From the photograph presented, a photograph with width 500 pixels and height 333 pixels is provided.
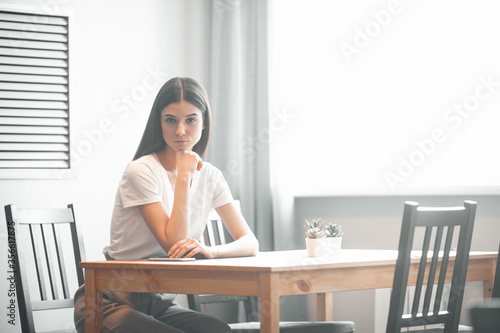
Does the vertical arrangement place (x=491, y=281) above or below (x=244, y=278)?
below

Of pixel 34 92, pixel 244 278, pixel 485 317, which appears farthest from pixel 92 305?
pixel 34 92

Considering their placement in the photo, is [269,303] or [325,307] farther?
[325,307]

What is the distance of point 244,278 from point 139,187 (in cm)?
59

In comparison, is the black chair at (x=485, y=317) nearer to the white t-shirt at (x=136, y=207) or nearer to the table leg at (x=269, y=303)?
the table leg at (x=269, y=303)

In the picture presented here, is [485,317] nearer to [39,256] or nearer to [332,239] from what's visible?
[332,239]

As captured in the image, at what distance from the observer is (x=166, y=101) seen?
235cm

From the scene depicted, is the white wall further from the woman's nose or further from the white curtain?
the woman's nose

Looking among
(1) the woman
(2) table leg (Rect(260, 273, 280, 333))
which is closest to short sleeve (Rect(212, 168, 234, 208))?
(1) the woman

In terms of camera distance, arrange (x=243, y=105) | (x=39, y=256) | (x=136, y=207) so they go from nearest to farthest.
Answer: (x=136, y=207), (x=39, y=256), (x=243, y=105)

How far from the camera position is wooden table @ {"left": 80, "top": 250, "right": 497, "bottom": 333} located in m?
1.79

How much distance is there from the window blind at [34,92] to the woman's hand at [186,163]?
1473 millimetres

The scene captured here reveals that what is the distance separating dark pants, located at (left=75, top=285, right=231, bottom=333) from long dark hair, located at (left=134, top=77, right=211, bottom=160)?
Result: 21.2 inches

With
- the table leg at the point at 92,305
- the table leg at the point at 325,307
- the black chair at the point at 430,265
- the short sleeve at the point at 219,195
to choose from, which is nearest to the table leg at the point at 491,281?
the black chair at the point at 430,265

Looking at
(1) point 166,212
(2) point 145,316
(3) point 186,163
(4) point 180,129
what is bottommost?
(2) point 145,316
